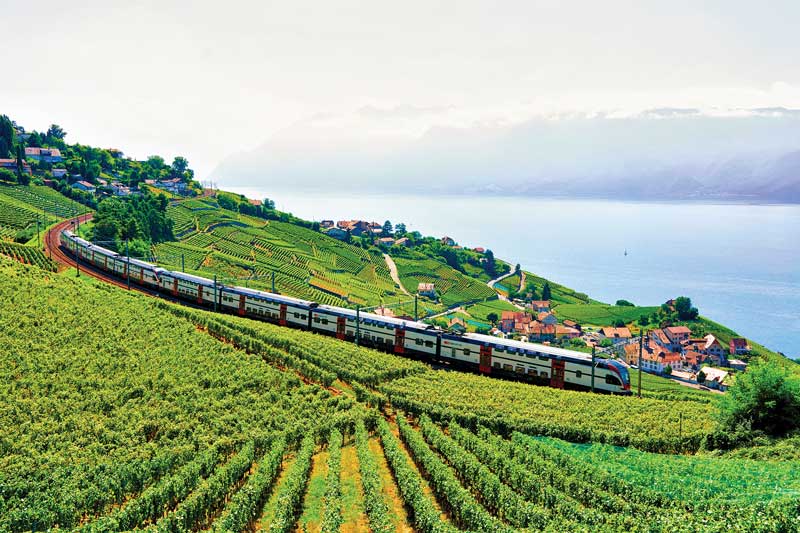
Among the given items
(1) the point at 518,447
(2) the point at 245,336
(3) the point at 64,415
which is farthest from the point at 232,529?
(2) the point at 245,336

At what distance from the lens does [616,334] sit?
4161 inches

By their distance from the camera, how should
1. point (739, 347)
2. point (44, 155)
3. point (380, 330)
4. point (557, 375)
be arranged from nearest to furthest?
point (557, 375) → point (380, 330) → point (739, 347) → point (44, 155)

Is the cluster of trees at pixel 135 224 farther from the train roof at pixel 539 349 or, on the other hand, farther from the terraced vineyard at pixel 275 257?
the train roof at pixel 539 349

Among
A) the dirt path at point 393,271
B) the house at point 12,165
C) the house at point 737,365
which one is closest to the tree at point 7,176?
the house at point 12,165

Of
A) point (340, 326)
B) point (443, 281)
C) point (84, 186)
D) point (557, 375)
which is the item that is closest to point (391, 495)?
point (557, 375)

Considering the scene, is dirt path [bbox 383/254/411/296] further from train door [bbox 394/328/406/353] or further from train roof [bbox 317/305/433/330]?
train door [bbox 394/328/406/353]

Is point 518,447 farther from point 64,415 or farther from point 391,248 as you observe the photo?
point 391,248

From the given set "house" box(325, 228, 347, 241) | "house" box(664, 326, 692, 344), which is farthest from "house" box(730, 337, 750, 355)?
"house" box(325, 228, 347, 241)

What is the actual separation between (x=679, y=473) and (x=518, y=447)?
577cm

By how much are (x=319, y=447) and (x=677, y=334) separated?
9629 centimetres

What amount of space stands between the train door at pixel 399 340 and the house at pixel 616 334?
7338 cm

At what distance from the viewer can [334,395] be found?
30719mm

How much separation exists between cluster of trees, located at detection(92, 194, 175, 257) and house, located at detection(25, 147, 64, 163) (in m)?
33.4

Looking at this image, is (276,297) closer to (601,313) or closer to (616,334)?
(616,334)
